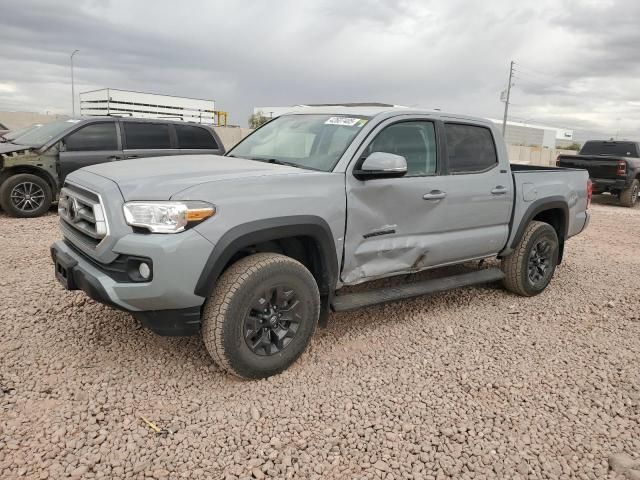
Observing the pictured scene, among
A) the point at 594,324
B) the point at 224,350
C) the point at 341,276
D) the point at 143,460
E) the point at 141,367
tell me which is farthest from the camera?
the point at 594,324

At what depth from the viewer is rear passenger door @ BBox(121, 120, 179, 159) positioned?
8219 millimetres

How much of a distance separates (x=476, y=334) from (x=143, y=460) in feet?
9.21

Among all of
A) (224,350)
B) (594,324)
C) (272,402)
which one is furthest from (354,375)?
(594,324)

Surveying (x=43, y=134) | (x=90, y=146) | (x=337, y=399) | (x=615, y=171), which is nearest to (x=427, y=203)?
(x=337, y=399)

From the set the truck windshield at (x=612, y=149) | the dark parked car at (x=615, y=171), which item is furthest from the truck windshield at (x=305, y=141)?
the truck windshield at (x=612, y=149)

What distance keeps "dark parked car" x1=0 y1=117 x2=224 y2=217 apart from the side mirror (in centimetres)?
571

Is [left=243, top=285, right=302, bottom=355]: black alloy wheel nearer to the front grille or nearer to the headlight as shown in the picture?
the headlight

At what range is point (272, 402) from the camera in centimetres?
305

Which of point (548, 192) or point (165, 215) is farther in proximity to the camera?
point (548, 192)

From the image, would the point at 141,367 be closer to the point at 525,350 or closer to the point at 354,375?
the point at 354,375

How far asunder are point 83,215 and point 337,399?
1.96 metres

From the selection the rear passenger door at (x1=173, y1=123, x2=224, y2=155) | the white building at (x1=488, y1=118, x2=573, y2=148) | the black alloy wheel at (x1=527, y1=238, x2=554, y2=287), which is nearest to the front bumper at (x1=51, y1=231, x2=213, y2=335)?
the black alloy wheel at (x1=527, y1=238, x2=554, y2=287)

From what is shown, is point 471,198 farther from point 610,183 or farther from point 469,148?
point 610,183

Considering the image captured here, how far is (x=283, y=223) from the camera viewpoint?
312 cm
